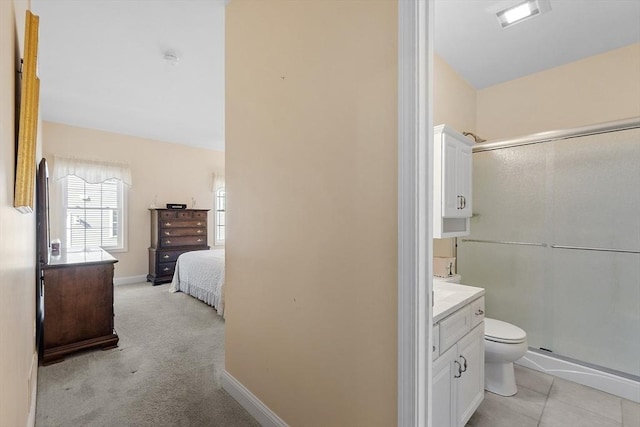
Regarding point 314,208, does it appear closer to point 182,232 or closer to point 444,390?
point 444,390

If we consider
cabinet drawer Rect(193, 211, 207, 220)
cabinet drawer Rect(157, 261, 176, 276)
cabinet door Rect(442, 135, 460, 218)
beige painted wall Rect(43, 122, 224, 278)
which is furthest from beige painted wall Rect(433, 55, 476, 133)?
beige painted wall Rect(43, 122, 224, 278)

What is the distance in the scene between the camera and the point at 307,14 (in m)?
1.51

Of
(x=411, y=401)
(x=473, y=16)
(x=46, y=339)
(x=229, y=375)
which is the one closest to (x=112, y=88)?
(x=46, y=339)

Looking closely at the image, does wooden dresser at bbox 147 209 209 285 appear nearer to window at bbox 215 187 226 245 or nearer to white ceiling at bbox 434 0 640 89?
window at bbox 215 187 226 245

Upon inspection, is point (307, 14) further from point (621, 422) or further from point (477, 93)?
point (621, 422)

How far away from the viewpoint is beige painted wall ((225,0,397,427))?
1193 mm

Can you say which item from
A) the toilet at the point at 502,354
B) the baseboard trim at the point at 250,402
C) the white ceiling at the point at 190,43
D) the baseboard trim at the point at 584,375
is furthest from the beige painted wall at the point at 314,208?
the baseboard trim at the point at 584,375

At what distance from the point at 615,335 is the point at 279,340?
8.86 ft

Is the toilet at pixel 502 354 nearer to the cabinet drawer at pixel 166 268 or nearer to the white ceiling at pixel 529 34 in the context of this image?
the white ceiling at pixel 529 34

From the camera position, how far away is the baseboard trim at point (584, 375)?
2.17m

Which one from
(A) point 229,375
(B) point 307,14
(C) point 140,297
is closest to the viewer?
(B) point 307,14

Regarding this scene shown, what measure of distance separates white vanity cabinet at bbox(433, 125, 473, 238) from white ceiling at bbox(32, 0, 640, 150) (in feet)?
3.17

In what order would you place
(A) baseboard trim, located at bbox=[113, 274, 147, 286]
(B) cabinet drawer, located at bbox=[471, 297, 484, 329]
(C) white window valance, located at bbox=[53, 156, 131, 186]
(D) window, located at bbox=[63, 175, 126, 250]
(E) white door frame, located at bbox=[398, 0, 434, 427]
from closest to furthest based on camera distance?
(E) white door frame, located at bbox=[398, 0, 434, 427] < (B) cabinet drawer, located at bbox=[471, 297, 484, 329] < (C) white window valance, located at bbox=[53, 156, 131, 186] < (D) window, located at bbox=[63, 175, 126, 250] < (A) baseboard trim, located at bbox=[113, 274, 147, 286]

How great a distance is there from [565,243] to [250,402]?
2.90 m
